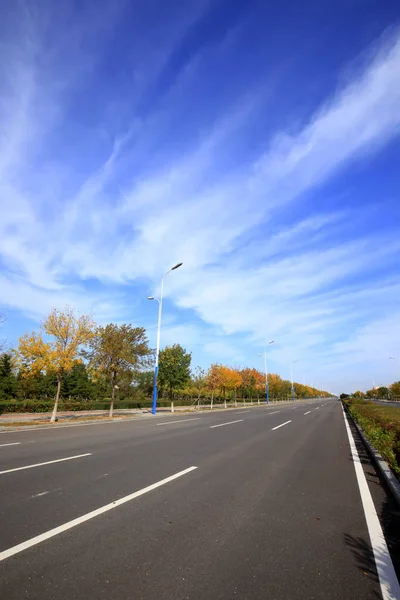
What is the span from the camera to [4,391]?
142 ft

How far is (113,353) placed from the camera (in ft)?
77.0

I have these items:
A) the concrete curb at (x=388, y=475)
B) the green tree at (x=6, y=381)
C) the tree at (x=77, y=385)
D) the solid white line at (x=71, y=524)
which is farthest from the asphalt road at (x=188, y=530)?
the tree at (x=77, y=385)

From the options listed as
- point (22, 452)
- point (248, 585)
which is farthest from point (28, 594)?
point (22, 452)

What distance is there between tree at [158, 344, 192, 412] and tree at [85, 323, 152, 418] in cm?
954

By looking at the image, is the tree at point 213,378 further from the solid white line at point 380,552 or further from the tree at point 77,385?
the solid white line at point 380,552

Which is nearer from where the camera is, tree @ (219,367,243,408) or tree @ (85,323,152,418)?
tree @ (85,323,152,418)

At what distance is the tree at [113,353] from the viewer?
23391 mm

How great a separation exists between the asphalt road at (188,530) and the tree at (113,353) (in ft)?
52.6

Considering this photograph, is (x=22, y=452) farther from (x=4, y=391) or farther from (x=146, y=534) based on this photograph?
(x=4, y=391)

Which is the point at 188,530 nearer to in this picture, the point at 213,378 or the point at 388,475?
the point at 388,475

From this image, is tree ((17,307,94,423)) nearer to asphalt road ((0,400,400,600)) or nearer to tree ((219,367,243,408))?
asphalt road ((0,400,400,600))

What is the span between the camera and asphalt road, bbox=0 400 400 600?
2.80 m

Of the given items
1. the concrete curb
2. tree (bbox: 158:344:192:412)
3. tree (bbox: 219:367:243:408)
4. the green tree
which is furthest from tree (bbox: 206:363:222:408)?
the concrete curb

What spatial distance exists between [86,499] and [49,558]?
5.72ft
